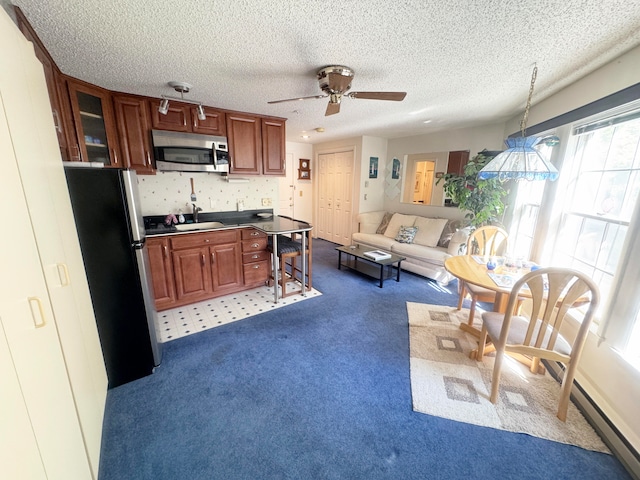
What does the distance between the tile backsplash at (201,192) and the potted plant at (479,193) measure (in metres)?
2.62

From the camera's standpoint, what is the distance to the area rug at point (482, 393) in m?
1.55

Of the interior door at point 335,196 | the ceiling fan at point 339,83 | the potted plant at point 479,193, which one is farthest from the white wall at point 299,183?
the ceiling fan at point 339,83

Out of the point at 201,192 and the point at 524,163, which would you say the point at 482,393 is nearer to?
the point at 524,163

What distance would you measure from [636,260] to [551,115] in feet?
5.64

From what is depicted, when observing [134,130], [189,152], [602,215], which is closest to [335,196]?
[189,152]

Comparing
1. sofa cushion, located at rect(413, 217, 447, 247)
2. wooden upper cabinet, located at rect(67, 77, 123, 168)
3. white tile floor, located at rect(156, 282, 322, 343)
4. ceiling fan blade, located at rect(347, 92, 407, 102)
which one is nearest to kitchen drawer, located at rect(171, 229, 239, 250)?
white tile floor, located at rect(156, 282, 322, 343)

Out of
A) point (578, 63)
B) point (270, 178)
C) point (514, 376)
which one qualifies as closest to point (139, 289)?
point (270, 178)

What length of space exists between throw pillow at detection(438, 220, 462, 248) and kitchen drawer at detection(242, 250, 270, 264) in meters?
2.76

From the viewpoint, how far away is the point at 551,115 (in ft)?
8.21

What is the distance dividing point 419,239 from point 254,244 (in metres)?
2.72

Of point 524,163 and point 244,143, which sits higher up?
point 244,143

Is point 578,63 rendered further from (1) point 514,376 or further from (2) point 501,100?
(1) point 514,376

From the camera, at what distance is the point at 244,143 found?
3.32m

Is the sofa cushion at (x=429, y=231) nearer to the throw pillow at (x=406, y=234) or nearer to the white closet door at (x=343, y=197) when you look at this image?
the throw pillow at (x=406, y=234)
